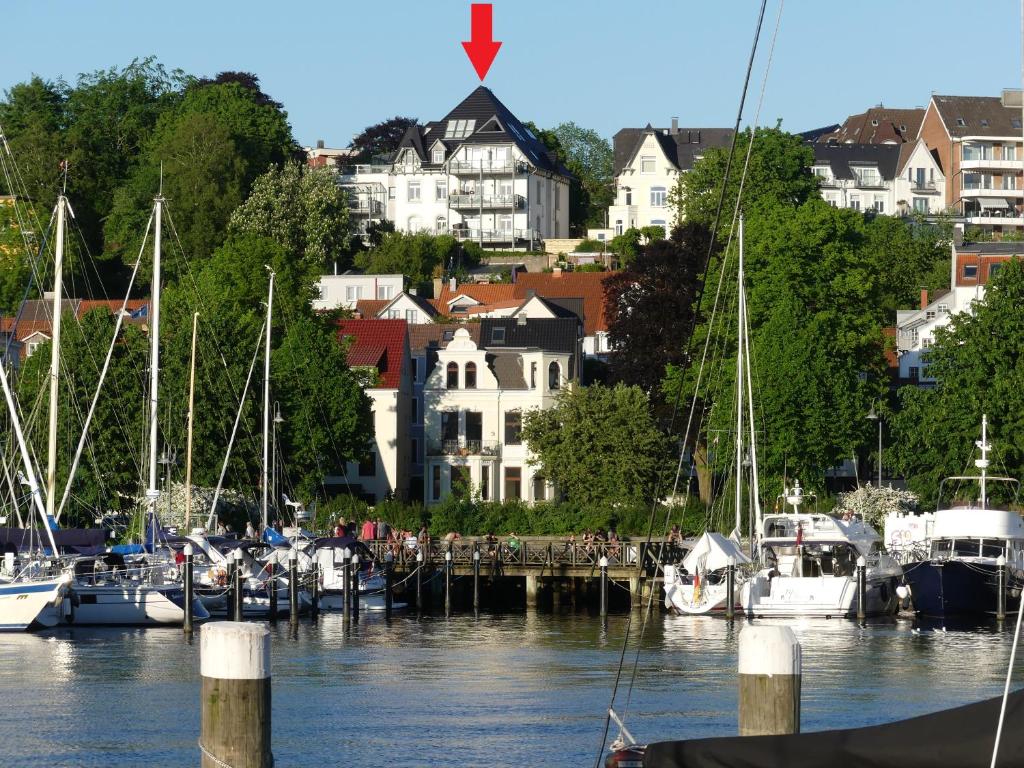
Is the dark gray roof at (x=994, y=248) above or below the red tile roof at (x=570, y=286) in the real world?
above

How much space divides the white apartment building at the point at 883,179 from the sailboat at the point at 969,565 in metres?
101

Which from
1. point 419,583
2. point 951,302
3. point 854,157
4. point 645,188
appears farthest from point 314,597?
point 854,157

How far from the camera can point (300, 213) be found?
12106 cm

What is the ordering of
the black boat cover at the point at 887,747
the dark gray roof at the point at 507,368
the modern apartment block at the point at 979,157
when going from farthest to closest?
the modern apartment block at the point at 979,157 → the dark gray roof at the point at 507,368 → the black boat cover at the point at 887,747

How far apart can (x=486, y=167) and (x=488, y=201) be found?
2.87 m

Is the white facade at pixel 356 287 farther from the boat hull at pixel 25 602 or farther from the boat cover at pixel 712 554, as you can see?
the boat hull at pixel 25 602

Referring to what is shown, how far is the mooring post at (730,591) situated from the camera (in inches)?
1978

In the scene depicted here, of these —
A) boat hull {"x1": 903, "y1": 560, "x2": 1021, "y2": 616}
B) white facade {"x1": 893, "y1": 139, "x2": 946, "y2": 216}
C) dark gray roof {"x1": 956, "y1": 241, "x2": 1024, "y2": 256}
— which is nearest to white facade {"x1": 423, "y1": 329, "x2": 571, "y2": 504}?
dark gray roof {"x1": 956, "y1": 241, "x2": 1024, "y2": 256}

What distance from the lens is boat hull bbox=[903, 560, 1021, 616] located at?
4925 centimetres

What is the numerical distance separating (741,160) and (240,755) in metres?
89.4

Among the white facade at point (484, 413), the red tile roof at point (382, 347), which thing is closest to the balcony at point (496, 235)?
the red tile roof at point (382, 347)

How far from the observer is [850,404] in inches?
2702

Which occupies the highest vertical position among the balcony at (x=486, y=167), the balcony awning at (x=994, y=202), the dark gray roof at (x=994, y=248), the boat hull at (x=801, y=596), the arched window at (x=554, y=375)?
the balcony at (x=486, y=167)

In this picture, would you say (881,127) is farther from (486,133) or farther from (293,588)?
(293,588)
